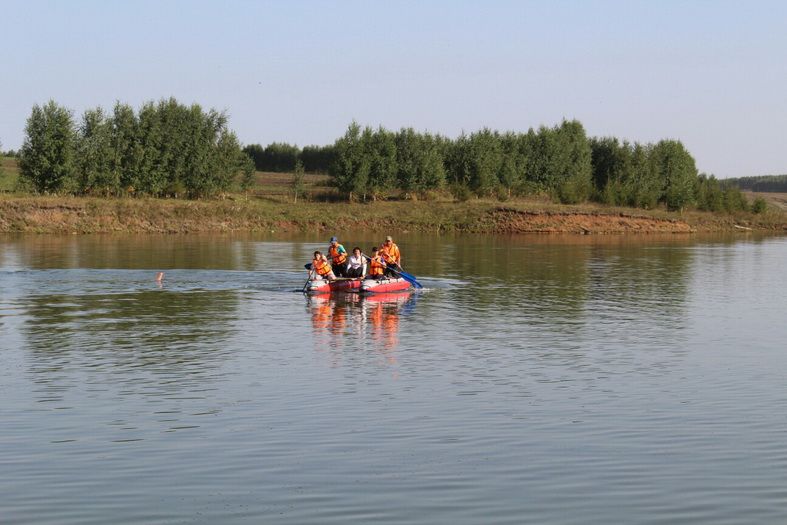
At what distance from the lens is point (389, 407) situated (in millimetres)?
20625

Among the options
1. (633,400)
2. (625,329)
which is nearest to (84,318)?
(625,329)

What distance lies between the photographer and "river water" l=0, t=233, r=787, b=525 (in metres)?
14.2

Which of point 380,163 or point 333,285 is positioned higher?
point 380,163

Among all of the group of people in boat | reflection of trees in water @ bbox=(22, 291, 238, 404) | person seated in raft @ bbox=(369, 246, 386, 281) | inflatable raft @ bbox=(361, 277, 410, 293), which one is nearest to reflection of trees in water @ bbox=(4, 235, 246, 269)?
the group of people in boat

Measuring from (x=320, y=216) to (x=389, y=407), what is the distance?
346 ft

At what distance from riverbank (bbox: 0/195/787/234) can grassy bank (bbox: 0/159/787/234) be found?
0.32 feet

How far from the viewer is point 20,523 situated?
1295 cm

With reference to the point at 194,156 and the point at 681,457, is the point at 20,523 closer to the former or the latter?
the point at 681,457

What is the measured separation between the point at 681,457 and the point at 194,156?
115m

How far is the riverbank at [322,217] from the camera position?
4114 inches

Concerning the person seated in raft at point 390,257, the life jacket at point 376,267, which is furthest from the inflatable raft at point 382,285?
the person seated in raft at point 390,257

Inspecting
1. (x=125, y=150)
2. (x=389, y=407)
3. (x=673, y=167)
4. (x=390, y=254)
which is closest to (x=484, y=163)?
(x=673, y=167)

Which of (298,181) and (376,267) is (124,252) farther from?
(298,181)

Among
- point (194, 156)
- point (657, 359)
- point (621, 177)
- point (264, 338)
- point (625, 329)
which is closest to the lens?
point (657, 359)
